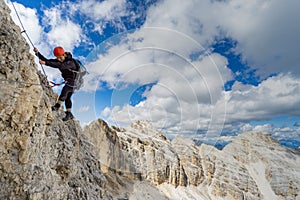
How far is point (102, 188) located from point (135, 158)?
148ft

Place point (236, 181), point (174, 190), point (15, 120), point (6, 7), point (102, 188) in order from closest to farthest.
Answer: point (15, 120)
point (6, 7)
point (102, 188)
point (174, 190)
point (236, 181)

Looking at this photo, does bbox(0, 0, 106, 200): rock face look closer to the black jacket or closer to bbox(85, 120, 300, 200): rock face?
the black jacket

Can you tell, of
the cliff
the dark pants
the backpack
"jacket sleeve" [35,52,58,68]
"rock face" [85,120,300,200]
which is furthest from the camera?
"rock face" [85,120,300,200]

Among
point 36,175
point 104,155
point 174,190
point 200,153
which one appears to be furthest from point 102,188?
point 200,153

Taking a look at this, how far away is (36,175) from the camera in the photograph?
486 inches

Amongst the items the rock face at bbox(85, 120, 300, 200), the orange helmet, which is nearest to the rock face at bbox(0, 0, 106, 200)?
the orange helmet

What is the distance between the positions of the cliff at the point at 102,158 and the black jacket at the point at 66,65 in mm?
1878

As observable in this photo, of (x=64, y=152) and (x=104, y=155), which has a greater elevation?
(x=104, y=155)

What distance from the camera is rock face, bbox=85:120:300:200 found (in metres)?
59.8

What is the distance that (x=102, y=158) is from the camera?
52375 mm

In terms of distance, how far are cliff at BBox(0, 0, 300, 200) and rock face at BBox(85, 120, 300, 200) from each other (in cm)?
30

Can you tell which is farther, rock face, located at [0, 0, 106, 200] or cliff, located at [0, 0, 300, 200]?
cliff, located at [0, 0, 300, 200]

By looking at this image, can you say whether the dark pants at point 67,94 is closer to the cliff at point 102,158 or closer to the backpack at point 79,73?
the backpack at point 79,73

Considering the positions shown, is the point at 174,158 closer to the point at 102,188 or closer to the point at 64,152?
the point at 102,188
